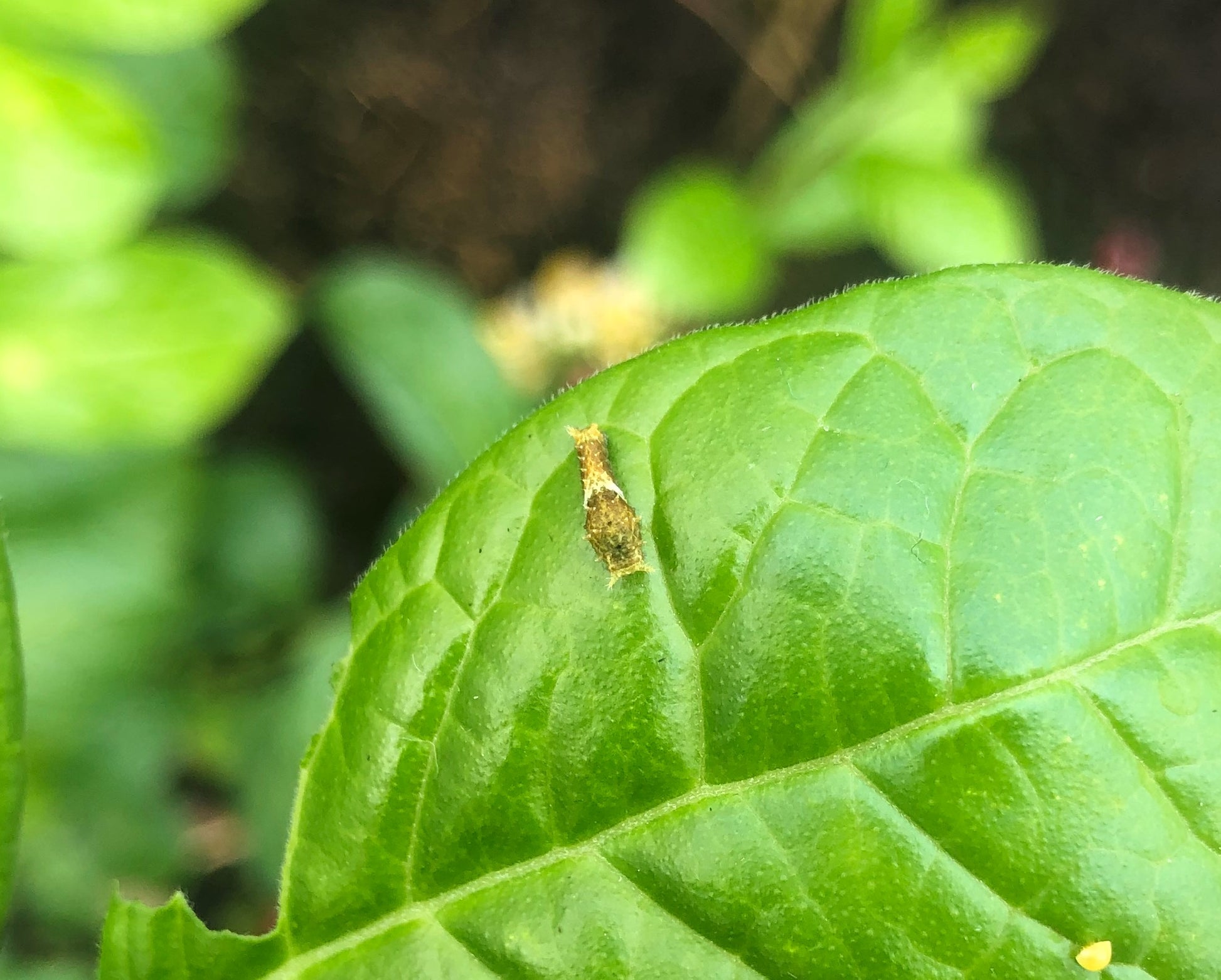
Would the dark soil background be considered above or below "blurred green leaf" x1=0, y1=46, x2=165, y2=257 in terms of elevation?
above

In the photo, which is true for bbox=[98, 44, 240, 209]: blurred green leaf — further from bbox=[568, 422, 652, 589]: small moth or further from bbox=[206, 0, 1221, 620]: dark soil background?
bbox=[568, 422, 652, 589]: small moth

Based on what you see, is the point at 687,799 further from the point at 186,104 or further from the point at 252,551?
the point at 186,104

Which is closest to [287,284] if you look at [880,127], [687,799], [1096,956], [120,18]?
[120,18]

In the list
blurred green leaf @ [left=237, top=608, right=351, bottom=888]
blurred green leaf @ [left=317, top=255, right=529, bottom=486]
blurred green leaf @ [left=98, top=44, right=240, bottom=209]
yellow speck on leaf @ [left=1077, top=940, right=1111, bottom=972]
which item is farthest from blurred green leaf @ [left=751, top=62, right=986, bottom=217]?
yellow speck on leaf @ [left=1077, top=940, right=1111, bottom=972]

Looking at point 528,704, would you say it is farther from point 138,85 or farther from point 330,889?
point 138,85

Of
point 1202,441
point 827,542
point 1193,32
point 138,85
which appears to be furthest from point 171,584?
point 1193,32

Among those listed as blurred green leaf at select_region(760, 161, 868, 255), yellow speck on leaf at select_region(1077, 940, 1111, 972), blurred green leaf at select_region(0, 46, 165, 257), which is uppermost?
blurred green leaf at select_region(760, 161, 868, 255)

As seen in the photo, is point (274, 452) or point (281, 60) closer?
point (274, 452)
